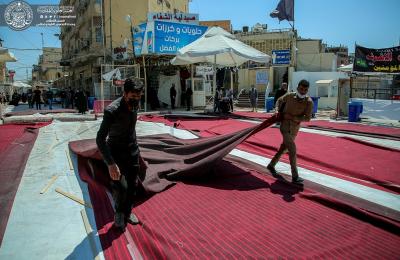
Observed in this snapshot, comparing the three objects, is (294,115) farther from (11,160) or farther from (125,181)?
(11,160)

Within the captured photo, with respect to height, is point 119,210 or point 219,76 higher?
point 219,76

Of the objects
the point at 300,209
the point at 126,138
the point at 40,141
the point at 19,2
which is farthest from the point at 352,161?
the point at 19,2

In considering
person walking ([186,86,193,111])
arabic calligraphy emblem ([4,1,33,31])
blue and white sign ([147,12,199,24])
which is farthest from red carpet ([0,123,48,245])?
blue and white sign ([147,12,199,24])

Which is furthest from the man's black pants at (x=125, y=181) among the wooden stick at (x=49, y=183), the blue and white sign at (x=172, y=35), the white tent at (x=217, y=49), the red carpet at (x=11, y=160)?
the blue and white sign at (x=172, y=35)

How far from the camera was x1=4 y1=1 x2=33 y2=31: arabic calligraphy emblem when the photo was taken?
639 inches

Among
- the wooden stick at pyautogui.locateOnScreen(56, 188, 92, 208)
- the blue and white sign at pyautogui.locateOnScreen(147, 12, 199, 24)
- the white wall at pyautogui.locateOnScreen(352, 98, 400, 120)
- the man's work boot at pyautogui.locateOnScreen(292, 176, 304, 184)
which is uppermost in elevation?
the blue and white sign at pyautogui.locateOnScreen(147, 12, 199, 24)

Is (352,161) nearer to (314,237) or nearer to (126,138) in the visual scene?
(314,237)

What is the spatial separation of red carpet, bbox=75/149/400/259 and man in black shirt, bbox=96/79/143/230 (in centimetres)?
28

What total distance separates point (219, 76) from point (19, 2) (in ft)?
50.7

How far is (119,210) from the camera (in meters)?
3.45

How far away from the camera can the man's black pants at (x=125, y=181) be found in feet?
11.1

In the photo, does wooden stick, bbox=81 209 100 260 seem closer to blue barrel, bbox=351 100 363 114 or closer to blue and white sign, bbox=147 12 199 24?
blue barrel, bbox=351 100 363 114

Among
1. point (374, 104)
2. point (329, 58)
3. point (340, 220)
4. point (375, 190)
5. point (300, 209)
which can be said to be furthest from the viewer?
point (329, 58)

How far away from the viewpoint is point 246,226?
351 cm
